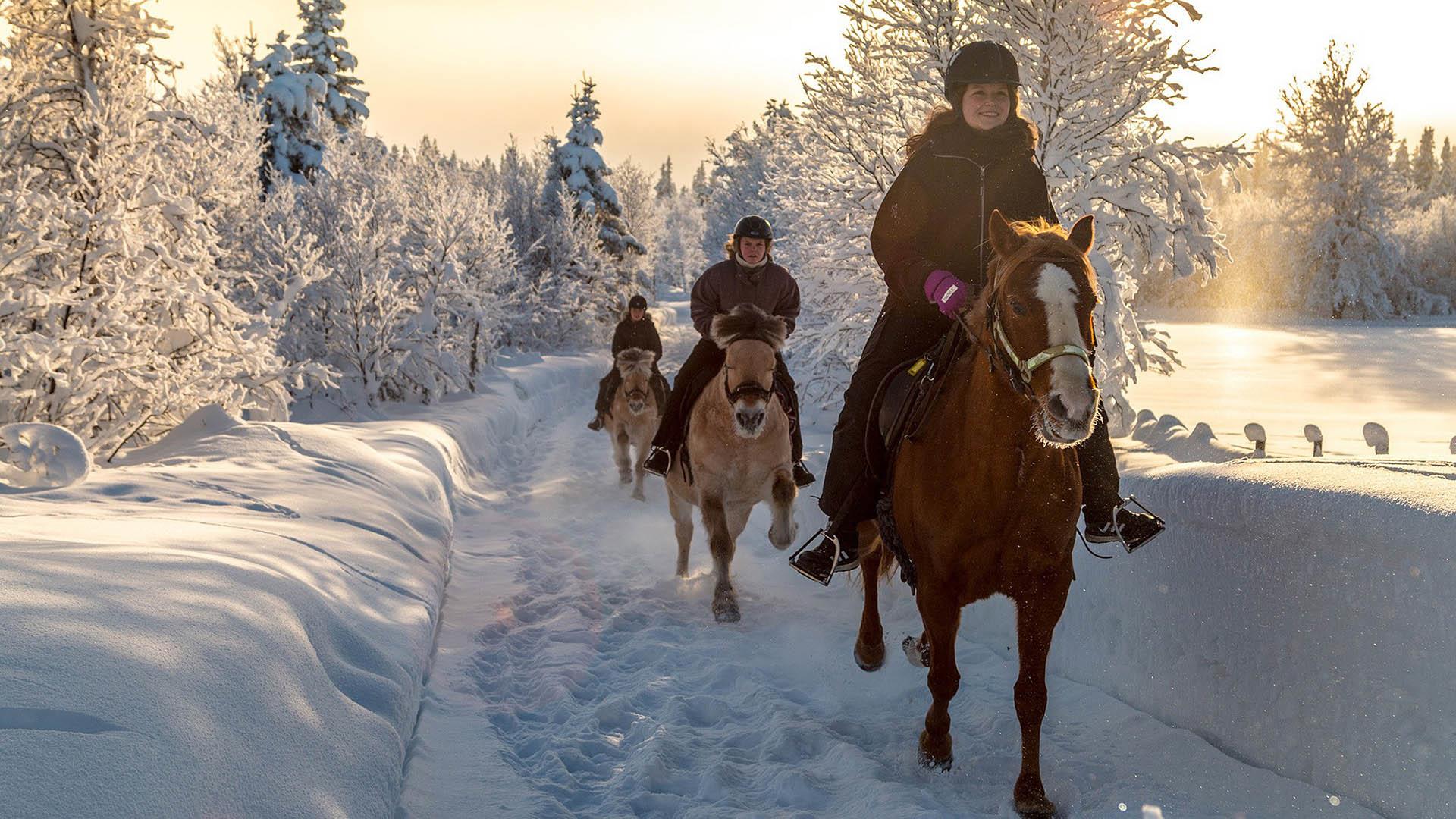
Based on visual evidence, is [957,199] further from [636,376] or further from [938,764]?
[636,376]

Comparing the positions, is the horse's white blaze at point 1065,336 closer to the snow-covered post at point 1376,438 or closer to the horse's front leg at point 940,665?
the horse's front leg at point 940,665

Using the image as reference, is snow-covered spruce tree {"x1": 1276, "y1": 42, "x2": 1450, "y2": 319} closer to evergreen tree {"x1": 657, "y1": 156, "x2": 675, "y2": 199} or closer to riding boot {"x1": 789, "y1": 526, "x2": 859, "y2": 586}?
riding boot {"x1": 789, "y1": 526, "x2": 859, "y2": 586}

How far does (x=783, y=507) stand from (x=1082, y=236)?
3890 millimetres

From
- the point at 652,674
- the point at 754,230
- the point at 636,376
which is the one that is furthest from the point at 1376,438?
the point at 636,376

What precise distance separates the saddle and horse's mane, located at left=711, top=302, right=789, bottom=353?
1838 mm

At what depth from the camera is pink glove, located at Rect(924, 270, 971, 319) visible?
3.53m

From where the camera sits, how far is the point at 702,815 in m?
3.45

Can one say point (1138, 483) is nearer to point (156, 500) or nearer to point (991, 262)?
point (991, 262)

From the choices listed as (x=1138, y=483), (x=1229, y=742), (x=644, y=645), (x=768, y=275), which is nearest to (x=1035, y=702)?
(x=1229, y=742)

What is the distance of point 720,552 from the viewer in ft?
21.3

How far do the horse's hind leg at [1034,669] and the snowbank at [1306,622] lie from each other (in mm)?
862

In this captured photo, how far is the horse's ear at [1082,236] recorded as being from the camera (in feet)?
10.3

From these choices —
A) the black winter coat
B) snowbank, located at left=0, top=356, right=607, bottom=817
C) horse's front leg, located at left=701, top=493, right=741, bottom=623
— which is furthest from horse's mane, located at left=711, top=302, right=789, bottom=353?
the black winter coat

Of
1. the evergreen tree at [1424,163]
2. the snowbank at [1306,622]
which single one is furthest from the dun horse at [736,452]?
the evergreen tree at [1424,163]
